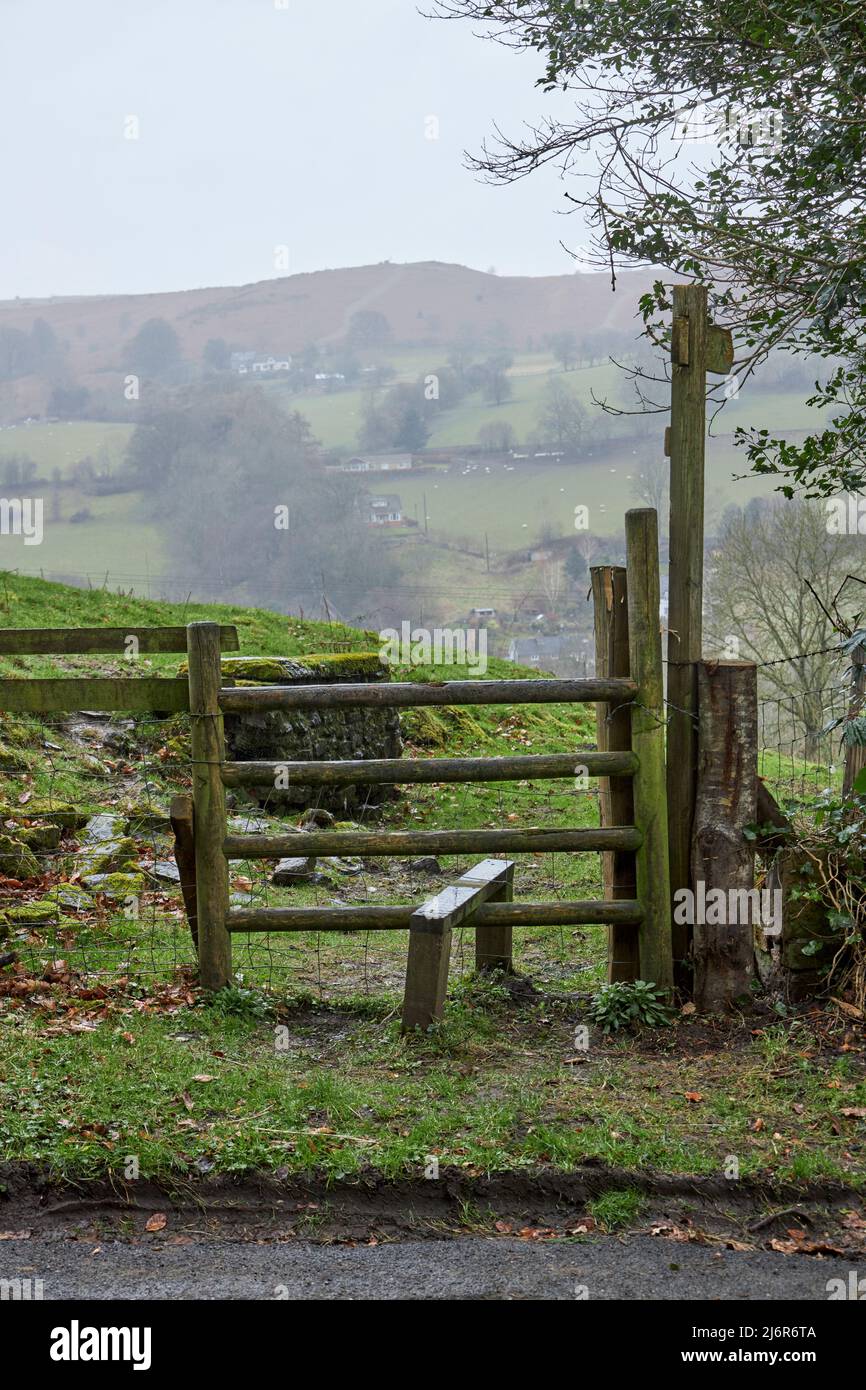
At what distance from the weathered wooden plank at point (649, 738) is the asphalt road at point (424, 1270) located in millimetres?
2028

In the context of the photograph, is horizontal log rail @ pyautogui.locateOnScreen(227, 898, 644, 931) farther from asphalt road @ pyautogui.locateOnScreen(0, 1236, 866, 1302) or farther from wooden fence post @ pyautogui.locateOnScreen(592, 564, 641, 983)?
asphalt road @ pyautogui.locateOnScreen(0, 1236, 866, 1302)

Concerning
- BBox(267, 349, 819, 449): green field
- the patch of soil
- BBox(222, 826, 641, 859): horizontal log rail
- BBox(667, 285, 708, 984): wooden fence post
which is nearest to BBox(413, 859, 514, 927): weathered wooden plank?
BBox(222, 826, 641, 859): horizontal log rail

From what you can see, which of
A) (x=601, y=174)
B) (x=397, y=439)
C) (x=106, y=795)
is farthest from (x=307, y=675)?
(x=397, y=439)

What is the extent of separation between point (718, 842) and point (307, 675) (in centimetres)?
722

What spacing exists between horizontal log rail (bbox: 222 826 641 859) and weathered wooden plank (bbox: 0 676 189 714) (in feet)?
2.76

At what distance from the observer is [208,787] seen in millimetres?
5641

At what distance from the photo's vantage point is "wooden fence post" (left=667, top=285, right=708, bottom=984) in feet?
18.1

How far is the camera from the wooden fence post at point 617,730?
570 cm

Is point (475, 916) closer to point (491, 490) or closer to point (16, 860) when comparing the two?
point (16, 860)

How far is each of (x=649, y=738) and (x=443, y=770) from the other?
1025 millimetres

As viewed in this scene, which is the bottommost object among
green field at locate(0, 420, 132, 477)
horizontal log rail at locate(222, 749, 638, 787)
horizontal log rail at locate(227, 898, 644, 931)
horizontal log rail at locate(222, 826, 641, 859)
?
horizontal log rail at locate(227, 898, 644, 931)

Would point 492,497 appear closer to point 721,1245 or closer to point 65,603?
point 65,603

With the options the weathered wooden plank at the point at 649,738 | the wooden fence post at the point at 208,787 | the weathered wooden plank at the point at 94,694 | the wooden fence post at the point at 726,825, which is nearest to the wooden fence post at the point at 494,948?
the weathered wooden plank at the point at 649,738

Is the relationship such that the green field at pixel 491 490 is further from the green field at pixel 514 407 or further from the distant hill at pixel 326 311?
the distant hill at pixel 326 311
